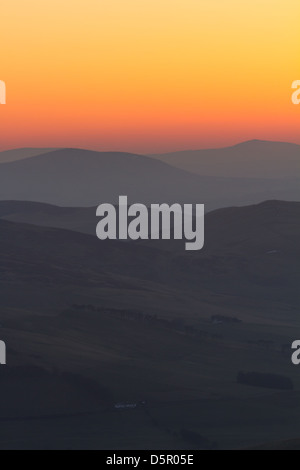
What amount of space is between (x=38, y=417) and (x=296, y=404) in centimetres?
4097

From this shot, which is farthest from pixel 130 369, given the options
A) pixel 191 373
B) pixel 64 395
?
pixel 64 395

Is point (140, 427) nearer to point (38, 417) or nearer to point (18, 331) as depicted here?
point (38, 417)

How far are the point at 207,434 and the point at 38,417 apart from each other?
25182 mm
